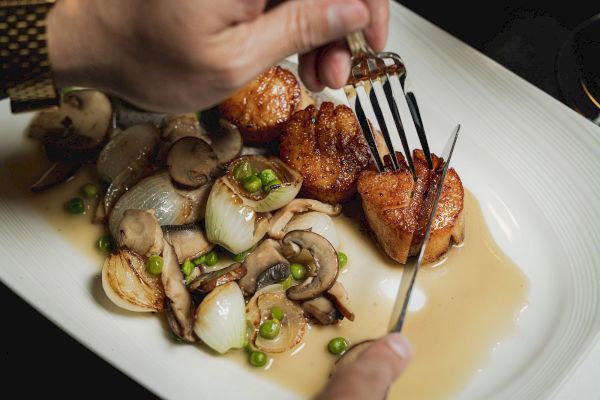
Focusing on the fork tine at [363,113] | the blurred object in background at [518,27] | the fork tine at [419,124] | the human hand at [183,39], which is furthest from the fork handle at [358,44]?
the blurred object in background at [518,27]

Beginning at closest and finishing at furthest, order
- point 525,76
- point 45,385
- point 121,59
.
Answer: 1. point 121,59
2. point 45,385
3. point 525,76

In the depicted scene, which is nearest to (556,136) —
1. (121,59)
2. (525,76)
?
(525,76)

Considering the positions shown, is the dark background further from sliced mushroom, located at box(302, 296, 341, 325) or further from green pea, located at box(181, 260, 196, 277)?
sliced mushroom, located at box(302, 296, 341, 325)

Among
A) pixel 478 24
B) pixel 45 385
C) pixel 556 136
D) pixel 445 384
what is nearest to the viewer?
pixel 445 384

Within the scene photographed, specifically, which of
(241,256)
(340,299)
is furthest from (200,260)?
(340,299)

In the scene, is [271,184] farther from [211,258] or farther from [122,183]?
[122,183]

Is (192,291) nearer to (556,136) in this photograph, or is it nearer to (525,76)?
(556,136)

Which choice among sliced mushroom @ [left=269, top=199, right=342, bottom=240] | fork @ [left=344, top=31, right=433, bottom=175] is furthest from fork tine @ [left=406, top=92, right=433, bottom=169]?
sliced mushroom @ [left=269, top=199, right=342, bottom=240]
